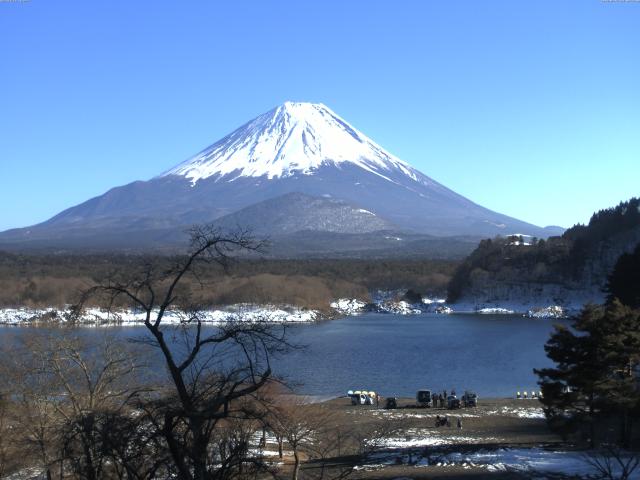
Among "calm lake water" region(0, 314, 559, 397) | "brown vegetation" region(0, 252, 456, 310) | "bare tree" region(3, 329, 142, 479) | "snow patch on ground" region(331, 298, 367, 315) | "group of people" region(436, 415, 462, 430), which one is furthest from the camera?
"snow patch on ground" region(331, 298, 367, 315)

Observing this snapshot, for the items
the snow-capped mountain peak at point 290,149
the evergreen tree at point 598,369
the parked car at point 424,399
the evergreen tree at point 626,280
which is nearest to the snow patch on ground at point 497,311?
the evergreen tree at point 626,280

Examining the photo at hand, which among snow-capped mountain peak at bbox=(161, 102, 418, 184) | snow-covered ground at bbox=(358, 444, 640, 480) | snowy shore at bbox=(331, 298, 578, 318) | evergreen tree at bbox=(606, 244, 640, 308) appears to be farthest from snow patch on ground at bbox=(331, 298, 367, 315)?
snow-capped mountain peak at bbox=(161, 102, 418, 184)

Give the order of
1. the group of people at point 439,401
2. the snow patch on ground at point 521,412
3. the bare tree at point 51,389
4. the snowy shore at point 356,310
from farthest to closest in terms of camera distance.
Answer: the snowy shore at point 356,310 < the group of people at point 439,401 < the snow patch on ground at point 521,412 < the bare tree at point 51,389

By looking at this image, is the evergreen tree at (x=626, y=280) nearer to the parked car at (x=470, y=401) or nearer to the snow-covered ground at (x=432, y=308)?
the parked car at (x=470, y=401)

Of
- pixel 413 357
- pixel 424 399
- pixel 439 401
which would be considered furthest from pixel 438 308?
pixel 424 399

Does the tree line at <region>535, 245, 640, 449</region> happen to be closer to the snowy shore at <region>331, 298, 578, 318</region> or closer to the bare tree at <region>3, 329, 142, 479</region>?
the bare tree at <region>3, 329, 142, 479</region>
